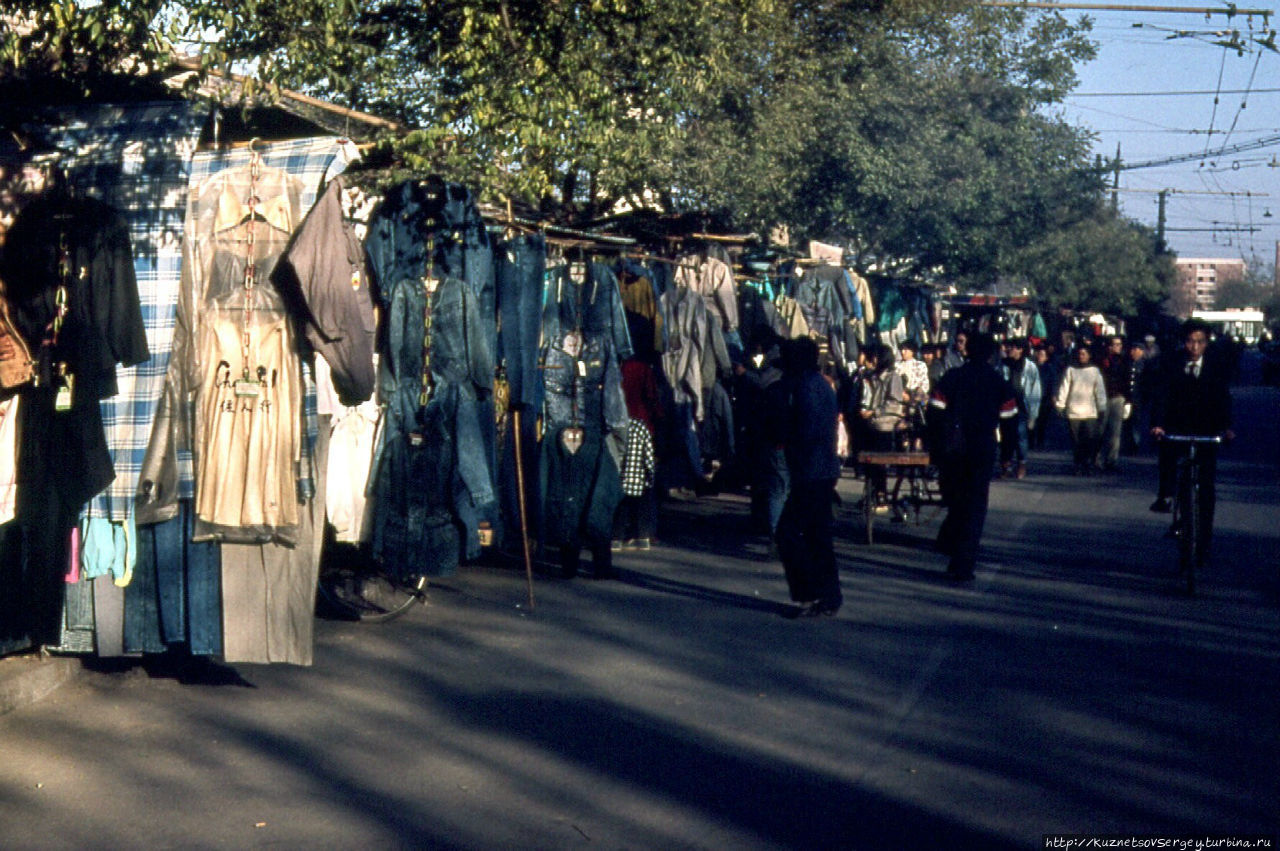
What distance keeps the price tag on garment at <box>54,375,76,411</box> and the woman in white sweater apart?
15832mm

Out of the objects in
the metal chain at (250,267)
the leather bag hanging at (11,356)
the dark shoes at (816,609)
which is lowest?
the dark shoes at (816,609)

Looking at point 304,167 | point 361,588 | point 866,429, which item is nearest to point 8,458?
point 304,167

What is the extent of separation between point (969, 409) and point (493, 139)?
416 cm

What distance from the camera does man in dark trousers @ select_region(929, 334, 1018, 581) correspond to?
36.1ft

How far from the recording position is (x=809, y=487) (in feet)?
31.8

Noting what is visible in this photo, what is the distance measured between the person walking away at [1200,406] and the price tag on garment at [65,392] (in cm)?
789

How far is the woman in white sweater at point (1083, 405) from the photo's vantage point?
20094 mm

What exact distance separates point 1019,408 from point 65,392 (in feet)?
48.3

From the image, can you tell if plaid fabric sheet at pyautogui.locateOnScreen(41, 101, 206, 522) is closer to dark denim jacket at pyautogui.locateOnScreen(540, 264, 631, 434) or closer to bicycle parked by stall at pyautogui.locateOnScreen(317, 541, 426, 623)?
bicycle parked by stall at pyautogui.locateOnScreen(317, 541, 426, 623)

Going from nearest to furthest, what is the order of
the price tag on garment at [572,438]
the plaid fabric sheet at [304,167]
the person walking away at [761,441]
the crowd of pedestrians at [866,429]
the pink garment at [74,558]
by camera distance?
the pink garment at [74,558]
the plaid fabric sheet at [304,167]
the crowd of pedestrians at [866,429]
the price tag on garment at [572,438]
the person walking away at [761,441]

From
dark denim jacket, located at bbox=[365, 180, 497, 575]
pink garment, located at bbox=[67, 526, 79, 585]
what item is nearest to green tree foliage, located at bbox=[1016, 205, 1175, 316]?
dark denim jacket, located at bbox=[365, 180, 497, 575]

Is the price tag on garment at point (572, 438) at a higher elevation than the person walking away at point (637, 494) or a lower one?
higher

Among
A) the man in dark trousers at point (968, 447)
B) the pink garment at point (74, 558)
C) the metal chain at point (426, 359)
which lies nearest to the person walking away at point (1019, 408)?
the man in dark trousers at point (968, 447)

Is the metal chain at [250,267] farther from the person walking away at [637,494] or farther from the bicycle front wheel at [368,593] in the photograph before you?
the person walking away at [637,494]
